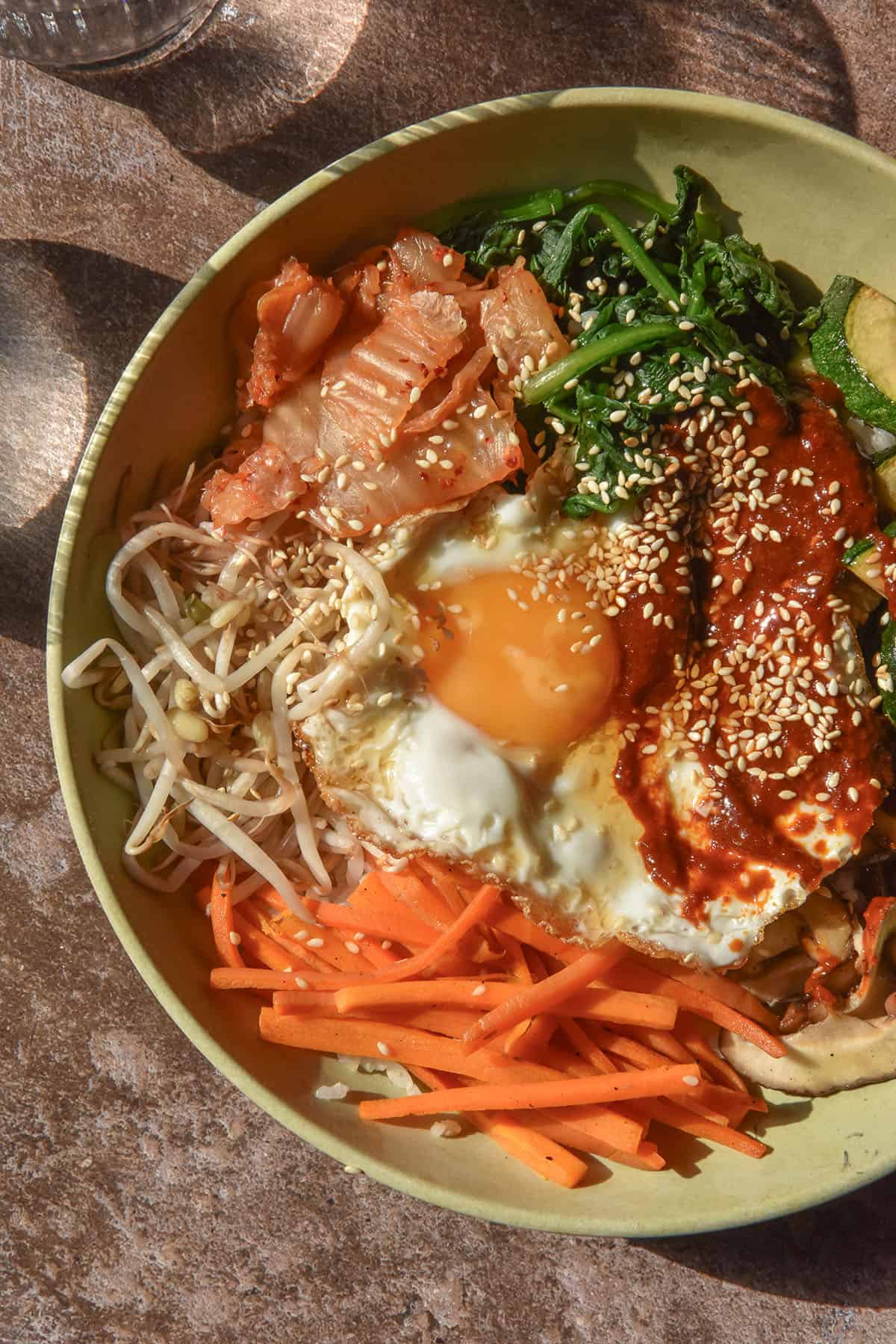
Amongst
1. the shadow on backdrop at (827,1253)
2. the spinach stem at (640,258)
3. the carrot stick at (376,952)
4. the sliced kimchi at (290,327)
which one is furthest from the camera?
the shadow on backdrop at (827,1253)

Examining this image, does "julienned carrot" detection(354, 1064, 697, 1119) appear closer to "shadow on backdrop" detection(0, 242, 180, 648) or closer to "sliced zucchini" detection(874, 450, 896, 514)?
"sliced zucchini" detection(874, 450, 896, 514)

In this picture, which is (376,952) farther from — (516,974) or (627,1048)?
(627,1048)

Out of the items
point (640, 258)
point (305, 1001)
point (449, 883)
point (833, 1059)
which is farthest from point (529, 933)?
point (640, 258)

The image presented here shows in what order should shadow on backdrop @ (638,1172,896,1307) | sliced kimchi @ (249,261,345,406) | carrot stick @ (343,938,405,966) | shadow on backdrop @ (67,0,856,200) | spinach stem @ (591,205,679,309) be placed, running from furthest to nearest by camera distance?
shadow on backdrop @ (638,1172,896,1307) → shadow on backdrop @ (67,0,856,200) → carrot stick @ (343,938,405,966) → spinach stem @ (591,205,679,309) → sliced kimchi @ (249,261,345,406)

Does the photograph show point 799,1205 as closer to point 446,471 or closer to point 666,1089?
point 666,1089

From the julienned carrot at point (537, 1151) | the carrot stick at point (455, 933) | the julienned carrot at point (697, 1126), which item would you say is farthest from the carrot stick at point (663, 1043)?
the carrot stick at point (455, 933)

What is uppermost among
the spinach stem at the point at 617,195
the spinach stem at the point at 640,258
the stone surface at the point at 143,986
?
the spinach stem at the point at 617,195

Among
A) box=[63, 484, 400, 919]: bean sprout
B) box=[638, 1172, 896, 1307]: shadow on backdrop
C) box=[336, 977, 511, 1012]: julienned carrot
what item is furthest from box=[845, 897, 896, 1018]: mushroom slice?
box=[63, 484, 400, 919]: bean sprout

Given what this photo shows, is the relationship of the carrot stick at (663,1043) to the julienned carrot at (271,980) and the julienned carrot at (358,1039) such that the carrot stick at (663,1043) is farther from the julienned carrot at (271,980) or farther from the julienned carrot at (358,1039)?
the julienned carrot at (271,980)
